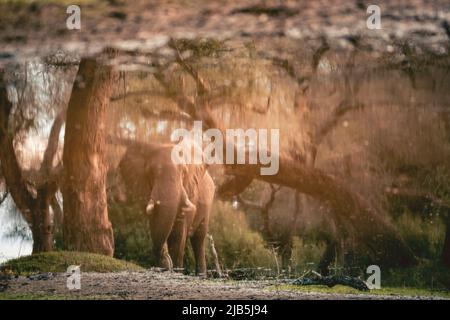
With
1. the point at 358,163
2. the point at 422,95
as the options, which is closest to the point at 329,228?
the point at 358,163

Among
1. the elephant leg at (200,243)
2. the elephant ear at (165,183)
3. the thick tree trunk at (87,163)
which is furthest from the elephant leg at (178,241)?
the thick tree trunk at (87,163)

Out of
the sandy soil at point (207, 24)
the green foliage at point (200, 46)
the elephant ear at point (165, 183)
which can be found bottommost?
the elephant ear at point (165, 183)

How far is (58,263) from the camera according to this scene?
9820 mm

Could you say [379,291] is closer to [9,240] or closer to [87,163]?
[87,163]

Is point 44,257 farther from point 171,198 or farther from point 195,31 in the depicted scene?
point 195,31

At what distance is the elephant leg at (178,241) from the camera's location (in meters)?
10.8

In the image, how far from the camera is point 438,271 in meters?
10.5

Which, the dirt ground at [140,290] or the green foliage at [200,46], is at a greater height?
the green foliage at [200,46]

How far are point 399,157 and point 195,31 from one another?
122 inches

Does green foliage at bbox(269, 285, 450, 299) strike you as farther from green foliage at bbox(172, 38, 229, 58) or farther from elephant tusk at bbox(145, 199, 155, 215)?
green foliage at bbox(172, 38, 229, 58)

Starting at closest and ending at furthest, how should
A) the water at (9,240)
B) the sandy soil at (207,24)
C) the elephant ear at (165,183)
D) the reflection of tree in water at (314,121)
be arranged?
the water at (9,240), the sandy soil at (207,24), the reflection of tree in water at (314,121), the elephant ear at (165,183)

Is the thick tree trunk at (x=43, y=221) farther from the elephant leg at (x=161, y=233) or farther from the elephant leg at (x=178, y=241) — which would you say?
the elephant leg at (x=178, y=241)

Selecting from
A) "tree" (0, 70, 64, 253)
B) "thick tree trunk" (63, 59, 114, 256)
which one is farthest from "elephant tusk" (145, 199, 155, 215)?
"tree" (0, 70, 64, 253)

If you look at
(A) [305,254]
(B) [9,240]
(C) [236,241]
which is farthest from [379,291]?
(B) [9,240]
